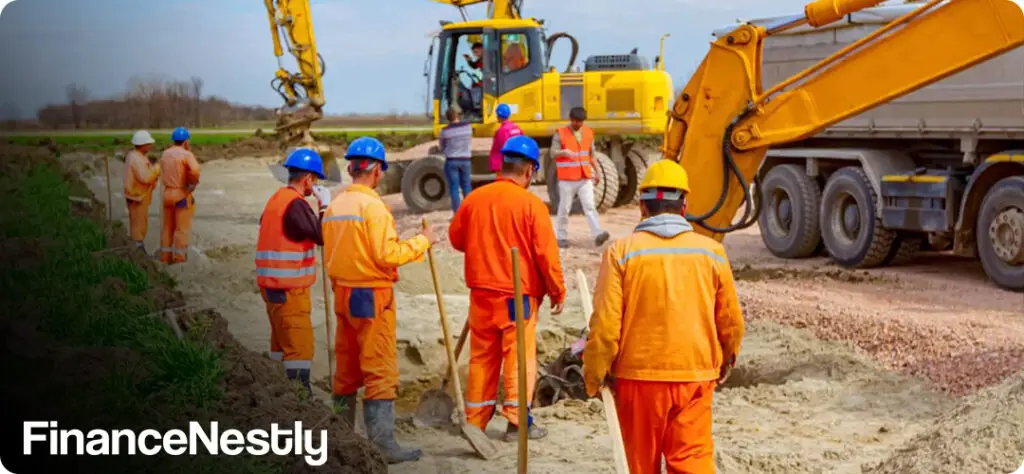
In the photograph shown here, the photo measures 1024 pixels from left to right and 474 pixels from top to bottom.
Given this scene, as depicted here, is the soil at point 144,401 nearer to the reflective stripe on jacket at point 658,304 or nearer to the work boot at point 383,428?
the work boot at point 383,428

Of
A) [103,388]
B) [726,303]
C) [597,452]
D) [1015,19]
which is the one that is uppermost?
[1015,19]

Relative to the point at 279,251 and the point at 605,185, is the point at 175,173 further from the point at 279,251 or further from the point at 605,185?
the point at 605,185

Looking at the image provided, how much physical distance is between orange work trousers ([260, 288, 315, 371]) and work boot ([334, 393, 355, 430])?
605 millimetres

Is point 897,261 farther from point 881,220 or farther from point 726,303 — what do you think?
point 726,303

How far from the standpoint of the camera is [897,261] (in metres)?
14.4

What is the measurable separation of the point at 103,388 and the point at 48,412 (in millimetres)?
311

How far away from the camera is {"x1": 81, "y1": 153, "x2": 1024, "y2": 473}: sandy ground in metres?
7.22

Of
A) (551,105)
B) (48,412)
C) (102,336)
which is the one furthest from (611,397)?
(551,105)

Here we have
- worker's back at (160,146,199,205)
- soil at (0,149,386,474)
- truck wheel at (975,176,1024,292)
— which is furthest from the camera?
worker's back at (160,146,199,205)

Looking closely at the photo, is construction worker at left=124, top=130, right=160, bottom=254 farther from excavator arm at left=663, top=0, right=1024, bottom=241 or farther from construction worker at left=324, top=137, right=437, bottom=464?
construction worker at left=324, top=137, right=437, bottom=464

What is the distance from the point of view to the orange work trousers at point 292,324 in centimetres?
752

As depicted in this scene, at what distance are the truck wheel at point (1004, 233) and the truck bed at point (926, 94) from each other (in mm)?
563

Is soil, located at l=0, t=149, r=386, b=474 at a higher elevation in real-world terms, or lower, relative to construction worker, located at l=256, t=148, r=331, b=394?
lower

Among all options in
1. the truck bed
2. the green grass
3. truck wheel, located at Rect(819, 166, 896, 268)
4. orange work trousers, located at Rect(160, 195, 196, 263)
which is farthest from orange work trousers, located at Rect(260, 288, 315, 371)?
truck wheel, located at Rect(819, 166, 896, 268)
